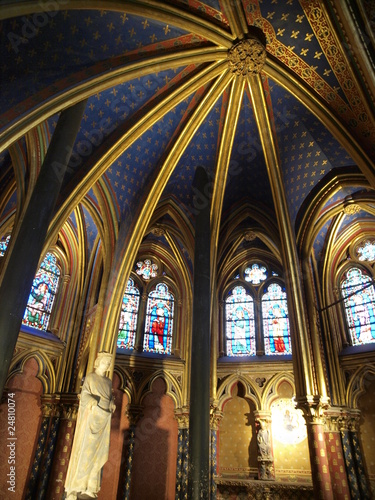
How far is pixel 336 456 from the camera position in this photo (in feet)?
35.3

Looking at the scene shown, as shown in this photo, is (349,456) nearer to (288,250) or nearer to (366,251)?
(288,250)

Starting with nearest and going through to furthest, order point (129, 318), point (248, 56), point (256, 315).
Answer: point (248, 56) → point (129, 318) → point (256, 315)

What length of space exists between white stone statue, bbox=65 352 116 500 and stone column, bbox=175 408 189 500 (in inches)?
247

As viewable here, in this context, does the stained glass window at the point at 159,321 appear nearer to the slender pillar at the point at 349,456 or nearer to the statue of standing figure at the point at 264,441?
the statue of standing figure at the point at 264,441

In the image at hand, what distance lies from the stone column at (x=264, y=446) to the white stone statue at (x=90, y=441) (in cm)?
827

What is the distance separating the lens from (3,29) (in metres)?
7.12

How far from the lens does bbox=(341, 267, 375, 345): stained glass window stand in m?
12.9

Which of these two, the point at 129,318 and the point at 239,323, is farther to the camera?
the point at 239,323

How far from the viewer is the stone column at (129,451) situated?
11742mm

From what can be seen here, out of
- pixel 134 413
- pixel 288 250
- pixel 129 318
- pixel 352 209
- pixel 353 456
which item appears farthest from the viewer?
pixel 129 318

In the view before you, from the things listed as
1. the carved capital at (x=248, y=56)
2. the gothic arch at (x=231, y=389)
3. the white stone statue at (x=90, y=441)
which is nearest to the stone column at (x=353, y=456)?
the gothic arch at (x=231, y=389)

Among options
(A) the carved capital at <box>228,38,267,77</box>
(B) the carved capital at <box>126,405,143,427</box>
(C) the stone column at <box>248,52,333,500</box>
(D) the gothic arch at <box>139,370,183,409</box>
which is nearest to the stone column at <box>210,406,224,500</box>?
(D) the gothic arch at <box>139,370,183,409</box>

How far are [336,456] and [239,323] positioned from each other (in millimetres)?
5527

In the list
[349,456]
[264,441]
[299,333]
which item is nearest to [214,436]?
[264,441]
